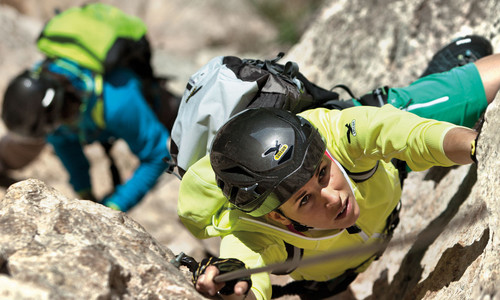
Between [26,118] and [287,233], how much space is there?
338cm

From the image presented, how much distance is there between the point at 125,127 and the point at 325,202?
3.33m

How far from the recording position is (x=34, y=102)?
206 inches

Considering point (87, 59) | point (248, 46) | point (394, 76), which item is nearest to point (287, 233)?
point (394, 76)

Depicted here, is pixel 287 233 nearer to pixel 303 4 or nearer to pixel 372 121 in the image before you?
pixel 372 121

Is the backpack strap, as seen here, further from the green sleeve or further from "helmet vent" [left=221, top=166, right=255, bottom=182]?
"helmet vent" [left=221, top=166, right=255, bottom=182]

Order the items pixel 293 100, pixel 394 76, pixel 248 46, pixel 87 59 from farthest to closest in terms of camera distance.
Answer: pixel 248 46 → pixel 87 59 → pixel 394 76 → pixel 293 100

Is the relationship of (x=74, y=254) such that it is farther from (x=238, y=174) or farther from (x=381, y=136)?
(x=381, y=136)

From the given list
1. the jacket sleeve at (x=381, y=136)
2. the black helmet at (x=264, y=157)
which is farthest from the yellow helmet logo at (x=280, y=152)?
the jacket sleeve at (x=381, y=136)

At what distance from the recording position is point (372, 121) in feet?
9.11

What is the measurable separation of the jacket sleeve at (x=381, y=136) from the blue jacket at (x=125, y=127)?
2858mm

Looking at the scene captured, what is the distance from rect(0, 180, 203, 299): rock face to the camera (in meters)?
2.12

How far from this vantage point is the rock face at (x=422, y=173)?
2.52m

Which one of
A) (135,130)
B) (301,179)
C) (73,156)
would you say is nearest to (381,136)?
(301,179)

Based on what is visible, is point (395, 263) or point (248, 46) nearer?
point (395, 263)
